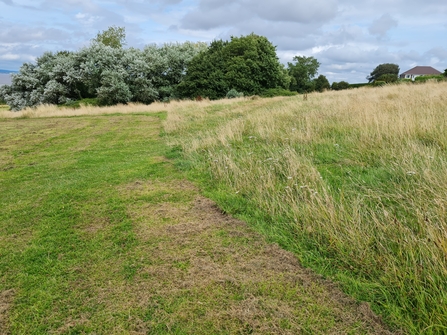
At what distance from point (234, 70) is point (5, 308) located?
35.8m

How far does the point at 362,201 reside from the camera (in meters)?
3.56

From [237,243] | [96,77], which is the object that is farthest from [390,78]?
[237,243]

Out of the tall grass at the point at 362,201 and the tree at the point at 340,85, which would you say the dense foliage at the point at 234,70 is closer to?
the tree at the point at 340,85

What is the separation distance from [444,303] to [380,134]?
15.5ft

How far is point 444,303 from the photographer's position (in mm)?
2070

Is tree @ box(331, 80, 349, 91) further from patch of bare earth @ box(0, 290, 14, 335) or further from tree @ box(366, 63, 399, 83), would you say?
patch of bare earth @ box(0, 290, 14, 335)

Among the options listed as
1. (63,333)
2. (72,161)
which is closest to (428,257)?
(63,333)

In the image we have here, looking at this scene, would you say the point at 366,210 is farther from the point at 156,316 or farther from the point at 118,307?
the point at 118,307

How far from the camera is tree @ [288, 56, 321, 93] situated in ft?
211

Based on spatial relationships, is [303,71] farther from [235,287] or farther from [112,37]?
[235,287]

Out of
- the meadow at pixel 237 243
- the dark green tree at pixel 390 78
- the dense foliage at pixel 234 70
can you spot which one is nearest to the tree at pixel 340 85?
the dark green tree at pixel 390 78

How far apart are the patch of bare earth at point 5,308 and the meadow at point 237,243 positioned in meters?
0.02

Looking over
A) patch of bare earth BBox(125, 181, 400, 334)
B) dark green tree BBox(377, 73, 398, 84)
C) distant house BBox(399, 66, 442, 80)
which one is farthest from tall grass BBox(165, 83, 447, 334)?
distant house BBox(399, 66, 442, 80)

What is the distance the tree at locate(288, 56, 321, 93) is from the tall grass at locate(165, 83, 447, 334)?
60037 millimetres
